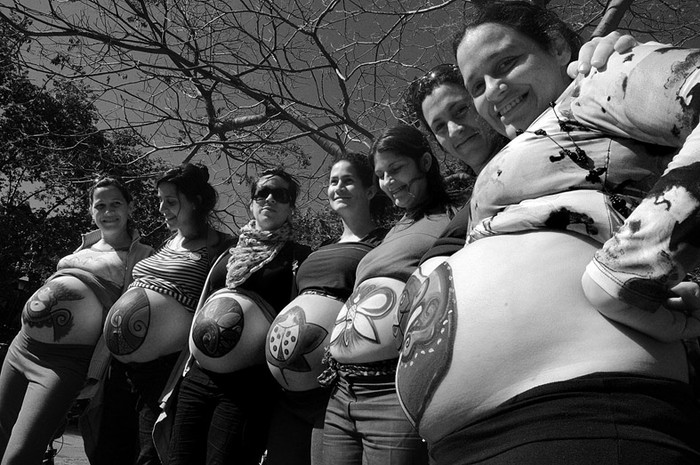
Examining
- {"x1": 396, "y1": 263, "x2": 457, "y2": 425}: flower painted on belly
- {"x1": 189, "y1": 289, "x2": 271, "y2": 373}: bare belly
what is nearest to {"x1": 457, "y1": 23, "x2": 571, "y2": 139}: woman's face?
{"x1": 396, "y1": 263, "x2": 457, "y2": 425}: flower painted on belly

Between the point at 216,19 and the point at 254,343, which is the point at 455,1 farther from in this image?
the point at 254,343

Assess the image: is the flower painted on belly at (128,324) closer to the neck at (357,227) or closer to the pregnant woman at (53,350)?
the pregnant woman at (53,350)

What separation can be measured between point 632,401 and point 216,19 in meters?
6.08

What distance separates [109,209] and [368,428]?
2.50 metres

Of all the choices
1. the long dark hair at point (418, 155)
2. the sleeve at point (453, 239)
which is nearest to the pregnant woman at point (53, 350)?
the long dark hair at point (418, 155)

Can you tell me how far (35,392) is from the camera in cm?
311

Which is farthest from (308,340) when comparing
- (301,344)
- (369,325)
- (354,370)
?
(369,325)

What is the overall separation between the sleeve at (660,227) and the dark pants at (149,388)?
255cm

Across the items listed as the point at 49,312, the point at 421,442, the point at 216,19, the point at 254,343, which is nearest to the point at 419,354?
the point at 421,442

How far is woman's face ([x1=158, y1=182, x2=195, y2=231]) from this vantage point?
3270 mm

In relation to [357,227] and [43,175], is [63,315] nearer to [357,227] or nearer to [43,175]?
[357,227]

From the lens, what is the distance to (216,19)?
19.6ft

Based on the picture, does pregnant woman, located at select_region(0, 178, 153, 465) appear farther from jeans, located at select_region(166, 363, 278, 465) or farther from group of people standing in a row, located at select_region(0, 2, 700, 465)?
jeans, located at select_region(166, 363, 278, 465)

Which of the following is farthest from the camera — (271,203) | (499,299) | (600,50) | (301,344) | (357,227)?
(271,203)
